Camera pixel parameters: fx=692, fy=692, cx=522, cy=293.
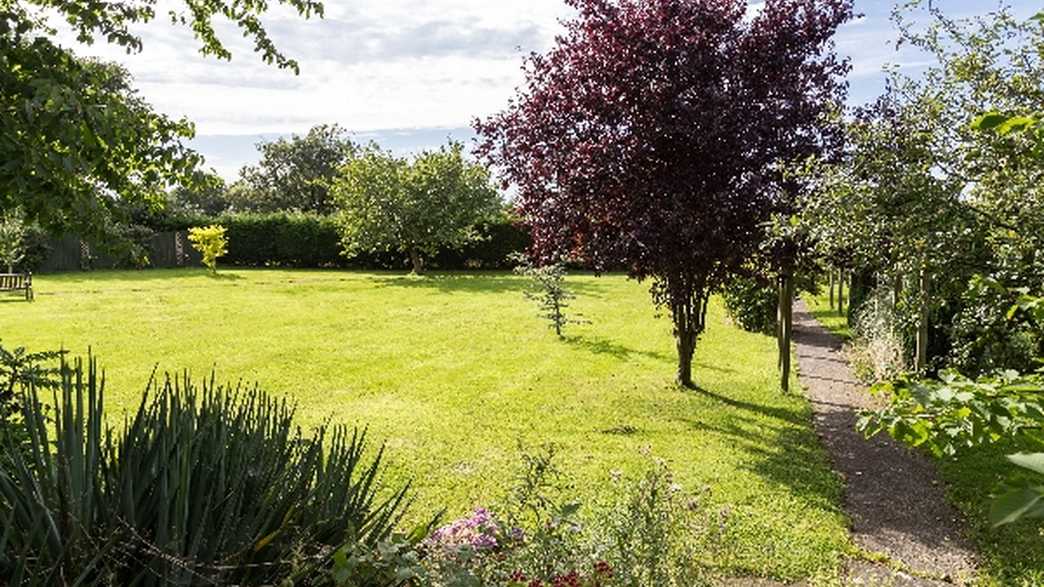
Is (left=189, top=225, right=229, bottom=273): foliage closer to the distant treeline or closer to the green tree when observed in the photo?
the distant treeline

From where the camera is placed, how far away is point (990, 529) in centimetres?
384

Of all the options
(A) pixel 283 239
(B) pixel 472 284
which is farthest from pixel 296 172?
(B) pixel 472 284

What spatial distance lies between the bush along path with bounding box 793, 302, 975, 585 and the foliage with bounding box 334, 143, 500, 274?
18067 millimetres

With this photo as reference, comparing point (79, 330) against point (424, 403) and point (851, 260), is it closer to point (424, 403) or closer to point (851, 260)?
point (424, 403)

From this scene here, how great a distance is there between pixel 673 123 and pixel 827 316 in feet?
41.8

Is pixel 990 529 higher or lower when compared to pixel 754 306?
lower

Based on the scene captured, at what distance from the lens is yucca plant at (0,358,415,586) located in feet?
6.75

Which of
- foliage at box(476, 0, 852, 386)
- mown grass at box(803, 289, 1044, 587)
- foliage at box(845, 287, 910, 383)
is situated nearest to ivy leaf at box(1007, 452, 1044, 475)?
mown grass at box(803, 289, 1044, 587)

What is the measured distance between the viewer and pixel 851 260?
7.58 metres

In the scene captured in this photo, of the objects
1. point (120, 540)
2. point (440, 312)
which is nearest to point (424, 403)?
point (120, 540)

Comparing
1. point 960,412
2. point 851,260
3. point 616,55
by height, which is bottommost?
point 960,412

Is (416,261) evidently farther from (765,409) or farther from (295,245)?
(765,409)

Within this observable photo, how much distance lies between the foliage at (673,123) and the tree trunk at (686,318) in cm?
68

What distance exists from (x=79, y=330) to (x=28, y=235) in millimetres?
14752
